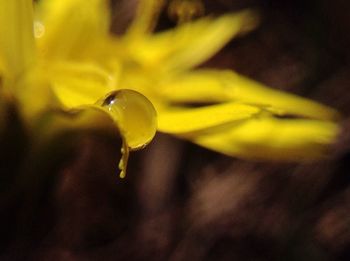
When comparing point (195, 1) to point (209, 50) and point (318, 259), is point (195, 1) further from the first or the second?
point (318, 259)

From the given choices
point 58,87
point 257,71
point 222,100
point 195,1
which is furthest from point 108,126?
point 257,71

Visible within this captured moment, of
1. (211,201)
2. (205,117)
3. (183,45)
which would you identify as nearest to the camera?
(205,117)

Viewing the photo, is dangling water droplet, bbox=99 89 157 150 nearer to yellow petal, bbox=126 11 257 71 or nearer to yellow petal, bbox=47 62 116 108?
yellow petal, bbox=47 62 116 108

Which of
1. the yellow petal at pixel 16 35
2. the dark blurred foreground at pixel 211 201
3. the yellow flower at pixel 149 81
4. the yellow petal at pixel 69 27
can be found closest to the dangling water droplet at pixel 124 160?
the yellow flower at pixel 149 81

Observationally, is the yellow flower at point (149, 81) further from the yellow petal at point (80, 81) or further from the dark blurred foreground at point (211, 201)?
the dark blurred foreground at point (211, 201)

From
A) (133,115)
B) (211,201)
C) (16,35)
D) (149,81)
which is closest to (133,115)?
(133,115)

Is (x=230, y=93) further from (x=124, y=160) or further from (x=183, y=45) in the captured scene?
(x=124, y=160)
